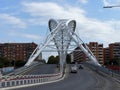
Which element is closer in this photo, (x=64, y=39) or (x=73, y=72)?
(x=73, y=72)

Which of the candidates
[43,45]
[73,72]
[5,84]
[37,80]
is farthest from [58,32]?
[5,84]

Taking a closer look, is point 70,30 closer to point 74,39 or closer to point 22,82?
point 74,39

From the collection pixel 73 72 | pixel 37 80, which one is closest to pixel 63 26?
pixel 73 72

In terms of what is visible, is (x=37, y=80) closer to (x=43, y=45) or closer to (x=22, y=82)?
(x=22, y=82)

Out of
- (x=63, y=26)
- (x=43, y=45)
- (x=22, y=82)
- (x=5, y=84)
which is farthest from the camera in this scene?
(x=63, y=26)

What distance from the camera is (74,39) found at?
190250 mm

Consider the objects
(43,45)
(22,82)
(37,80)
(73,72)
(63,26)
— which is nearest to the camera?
(22,82)

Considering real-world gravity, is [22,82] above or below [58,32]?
below

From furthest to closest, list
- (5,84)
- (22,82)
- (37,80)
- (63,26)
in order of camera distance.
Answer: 1. (63,26)
2. (37,80)
3. (22,82)
4. (5,84)

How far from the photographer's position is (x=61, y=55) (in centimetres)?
18750

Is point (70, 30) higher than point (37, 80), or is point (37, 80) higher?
point (70, 30)

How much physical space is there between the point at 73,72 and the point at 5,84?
70.9m

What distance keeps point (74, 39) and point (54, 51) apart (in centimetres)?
1194

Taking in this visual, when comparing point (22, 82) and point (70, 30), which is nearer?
point (22, 82)
